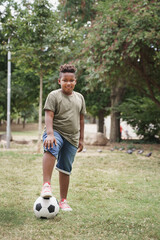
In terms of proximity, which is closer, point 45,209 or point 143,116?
point 45,209

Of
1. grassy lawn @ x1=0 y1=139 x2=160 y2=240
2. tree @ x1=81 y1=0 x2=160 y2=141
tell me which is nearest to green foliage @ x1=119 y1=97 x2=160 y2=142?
tree @ x1=81 y1=0 x2=160 y2=141

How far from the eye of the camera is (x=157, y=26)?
859cm

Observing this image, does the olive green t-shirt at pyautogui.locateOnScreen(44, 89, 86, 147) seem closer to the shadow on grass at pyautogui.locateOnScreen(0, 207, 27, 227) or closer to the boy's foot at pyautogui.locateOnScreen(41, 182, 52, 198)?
the boy's foot at pyautogui.locateOnScreen(41, 182, 52, 198)

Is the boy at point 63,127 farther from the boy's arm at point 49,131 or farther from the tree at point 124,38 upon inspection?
the tree at point 124,38

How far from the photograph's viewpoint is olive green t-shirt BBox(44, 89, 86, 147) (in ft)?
10.8

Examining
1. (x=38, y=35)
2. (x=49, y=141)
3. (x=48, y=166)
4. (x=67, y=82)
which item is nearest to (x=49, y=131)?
(x=49, y=141)

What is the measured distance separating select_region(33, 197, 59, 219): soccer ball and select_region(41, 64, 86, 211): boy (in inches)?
5.4

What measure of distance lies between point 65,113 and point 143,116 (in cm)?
1165

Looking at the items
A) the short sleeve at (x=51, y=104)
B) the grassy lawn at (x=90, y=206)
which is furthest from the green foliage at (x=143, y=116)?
the short sleeve at (x=51, y=104)

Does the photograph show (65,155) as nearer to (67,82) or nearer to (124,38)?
(67,82)

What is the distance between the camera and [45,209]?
3082mm

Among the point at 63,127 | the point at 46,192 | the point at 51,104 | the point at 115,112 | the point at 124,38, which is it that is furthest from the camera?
the point at 115,112

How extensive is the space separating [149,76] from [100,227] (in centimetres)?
983

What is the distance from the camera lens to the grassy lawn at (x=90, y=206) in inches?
106
